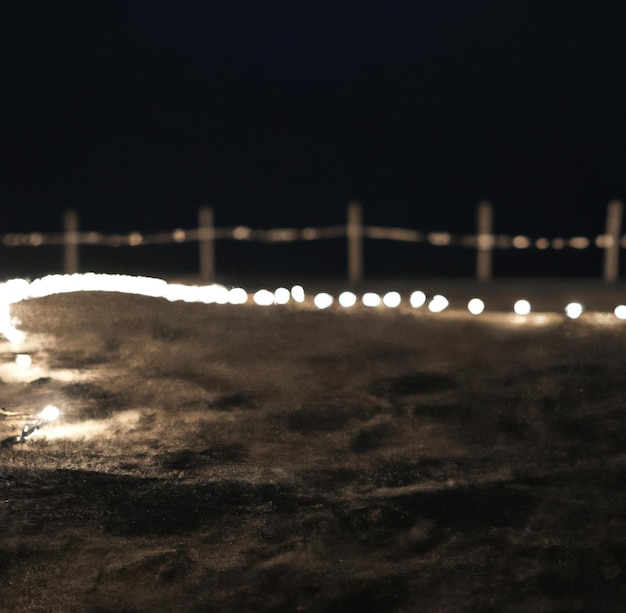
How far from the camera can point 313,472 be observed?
3658mm

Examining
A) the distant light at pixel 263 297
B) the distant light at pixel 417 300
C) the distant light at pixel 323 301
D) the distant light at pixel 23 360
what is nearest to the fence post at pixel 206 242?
the distant light at pixel 263 297

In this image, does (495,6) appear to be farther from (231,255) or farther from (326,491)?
(326,491)

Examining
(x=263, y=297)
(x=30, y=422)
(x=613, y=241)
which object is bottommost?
(x=30, y=422)

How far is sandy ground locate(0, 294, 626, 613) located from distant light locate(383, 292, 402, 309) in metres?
2.75

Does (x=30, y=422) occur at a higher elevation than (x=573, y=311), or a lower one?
lower

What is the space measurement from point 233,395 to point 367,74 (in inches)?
2338

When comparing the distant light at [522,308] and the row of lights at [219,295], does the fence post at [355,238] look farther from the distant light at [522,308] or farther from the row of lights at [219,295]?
the distant light at [522,308]

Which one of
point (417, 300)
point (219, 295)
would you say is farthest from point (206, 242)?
point (417, 300)

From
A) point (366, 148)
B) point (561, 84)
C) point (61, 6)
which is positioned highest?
point (61, 6)

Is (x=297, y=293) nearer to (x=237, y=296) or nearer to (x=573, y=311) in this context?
(x=237, y=296)

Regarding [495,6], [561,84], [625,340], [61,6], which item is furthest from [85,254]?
[495,6]

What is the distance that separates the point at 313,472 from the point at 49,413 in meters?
1.55

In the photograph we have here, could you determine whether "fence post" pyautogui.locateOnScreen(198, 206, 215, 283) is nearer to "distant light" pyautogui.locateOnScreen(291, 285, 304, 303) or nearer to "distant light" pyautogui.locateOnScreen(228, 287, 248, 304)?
Result: "distant light" pyautogui.locateOnScreen(291, 285, 304, 303)

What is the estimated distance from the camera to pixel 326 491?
342 cm
